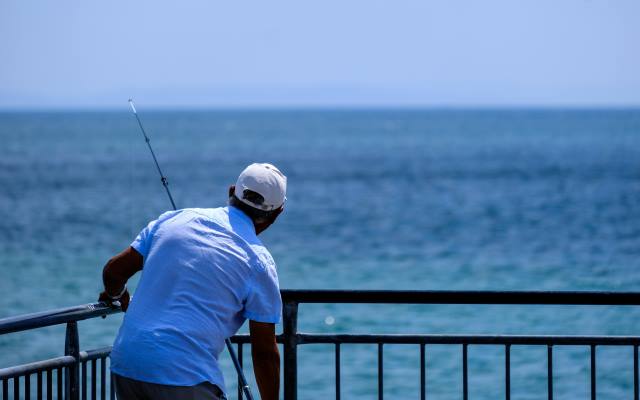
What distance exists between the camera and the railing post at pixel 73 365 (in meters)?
4.49

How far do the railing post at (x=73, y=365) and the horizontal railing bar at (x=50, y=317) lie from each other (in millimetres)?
67

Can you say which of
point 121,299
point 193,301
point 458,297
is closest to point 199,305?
point 193,301

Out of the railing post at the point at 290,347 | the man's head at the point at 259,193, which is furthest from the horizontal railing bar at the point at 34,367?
the man's head at the point at 259,193

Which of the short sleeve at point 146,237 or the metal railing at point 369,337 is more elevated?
the short sleeve at point 146,237

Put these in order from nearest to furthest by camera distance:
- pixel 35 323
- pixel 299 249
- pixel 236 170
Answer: pixel 35 323 < pixel 299 249 < pixel 236 170

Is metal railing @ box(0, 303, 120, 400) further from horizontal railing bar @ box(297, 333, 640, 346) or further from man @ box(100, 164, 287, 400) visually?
horizontal railing bar @ box(297, 333, 640, 346)

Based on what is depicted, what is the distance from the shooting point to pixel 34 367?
4293mm

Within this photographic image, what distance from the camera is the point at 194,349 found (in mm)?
3824

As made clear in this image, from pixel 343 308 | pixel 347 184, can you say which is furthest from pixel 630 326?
pixel 347 184

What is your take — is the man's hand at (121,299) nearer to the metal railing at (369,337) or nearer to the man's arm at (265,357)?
the metal railing at (369,337)

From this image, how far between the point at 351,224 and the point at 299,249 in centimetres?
838

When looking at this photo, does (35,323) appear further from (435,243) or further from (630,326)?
(435,243)

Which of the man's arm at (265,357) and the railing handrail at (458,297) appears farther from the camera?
the railing handrail at (458,297)

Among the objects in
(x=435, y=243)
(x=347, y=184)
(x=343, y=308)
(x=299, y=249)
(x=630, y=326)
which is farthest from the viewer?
(x=347, y=184)
